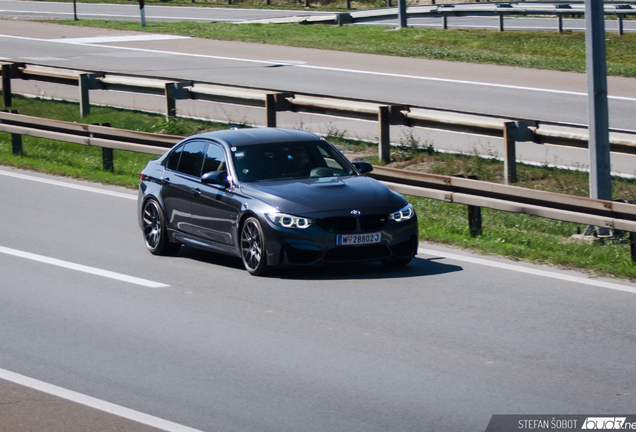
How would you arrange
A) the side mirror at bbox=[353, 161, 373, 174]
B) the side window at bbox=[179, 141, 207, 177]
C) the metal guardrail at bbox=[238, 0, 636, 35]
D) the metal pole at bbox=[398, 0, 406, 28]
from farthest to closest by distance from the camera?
1. the metal pole at bbox=[398, 0, 406, 28]
2. the metal guardrail at bbox=[238, 0, 636, 35]
3. the side window at bbox=[179, 141, 207, 177]
4. the side mirror at bbox=[353, 161, 373, 174]

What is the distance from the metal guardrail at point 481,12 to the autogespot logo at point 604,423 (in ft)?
90.7

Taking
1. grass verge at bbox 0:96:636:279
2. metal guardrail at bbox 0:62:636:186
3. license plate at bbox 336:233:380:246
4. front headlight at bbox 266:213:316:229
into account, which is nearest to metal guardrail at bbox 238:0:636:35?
metal guardrail at bbox 0:62:636:186

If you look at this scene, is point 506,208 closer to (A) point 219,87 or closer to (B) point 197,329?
(B) point 197,329

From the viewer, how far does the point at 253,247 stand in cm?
1054

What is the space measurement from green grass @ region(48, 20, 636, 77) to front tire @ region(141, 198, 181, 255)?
17940 millimetres

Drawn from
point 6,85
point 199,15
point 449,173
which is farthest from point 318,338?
point 199,15

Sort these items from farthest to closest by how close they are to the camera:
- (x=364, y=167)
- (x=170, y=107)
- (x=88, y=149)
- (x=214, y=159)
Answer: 1. (x=88, y=149)
2. (x=170, y=107)
3. (x=214, y=159)
4. (x=364, y=167)

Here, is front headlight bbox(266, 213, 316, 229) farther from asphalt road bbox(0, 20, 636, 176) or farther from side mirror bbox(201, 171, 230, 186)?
asphalt road bbox(0, 20, 636, 176)

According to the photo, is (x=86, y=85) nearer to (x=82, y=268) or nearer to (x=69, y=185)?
(x=69, y=185)

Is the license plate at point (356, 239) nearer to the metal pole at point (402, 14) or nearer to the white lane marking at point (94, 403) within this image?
the white lane marking at point (94, 403)

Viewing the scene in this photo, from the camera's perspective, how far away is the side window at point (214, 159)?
11398 millimetres

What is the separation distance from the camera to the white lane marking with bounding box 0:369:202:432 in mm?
6336

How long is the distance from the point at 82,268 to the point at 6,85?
13.1 meters

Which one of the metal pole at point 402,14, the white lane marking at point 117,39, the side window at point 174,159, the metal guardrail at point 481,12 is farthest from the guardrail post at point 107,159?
the metal pole at point 402,14
